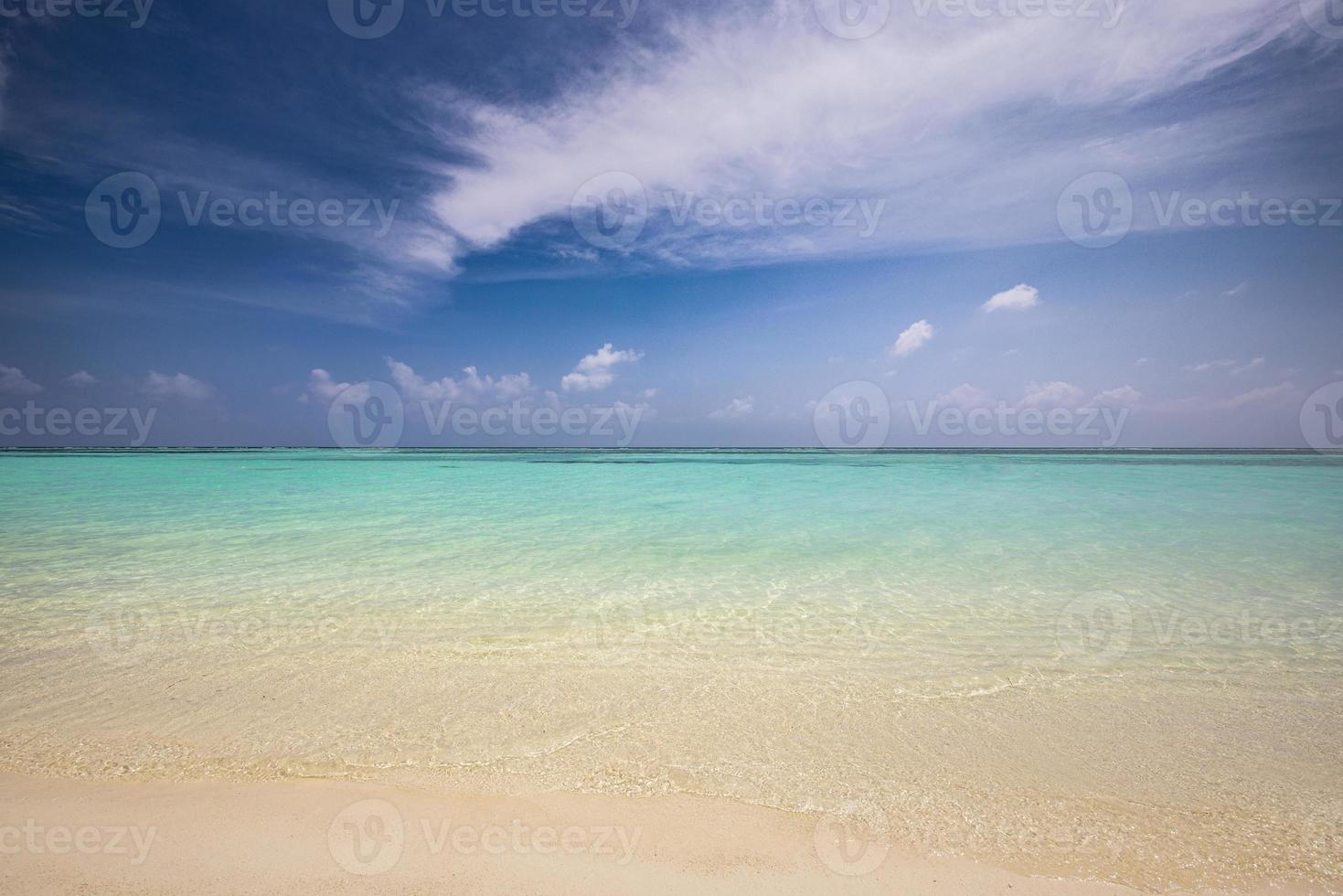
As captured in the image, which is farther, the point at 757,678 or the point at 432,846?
the point at 757,678

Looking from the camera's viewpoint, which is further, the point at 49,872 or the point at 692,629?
the point at 692,629

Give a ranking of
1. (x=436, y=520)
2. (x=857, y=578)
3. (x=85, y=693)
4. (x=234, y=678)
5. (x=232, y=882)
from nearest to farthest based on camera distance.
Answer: (x=232, y=882), (x=85, y=693), (x=234, y=678), (x=857, y=578), (x=436, y=520)

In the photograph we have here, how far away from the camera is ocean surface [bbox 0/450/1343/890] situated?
9.22 ft

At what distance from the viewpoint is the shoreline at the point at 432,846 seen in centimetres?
224

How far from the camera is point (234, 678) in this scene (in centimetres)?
418

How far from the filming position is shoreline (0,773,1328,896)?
88.4 inches

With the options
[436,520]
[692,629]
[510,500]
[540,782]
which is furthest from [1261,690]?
[510,500]

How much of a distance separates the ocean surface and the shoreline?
0.16m

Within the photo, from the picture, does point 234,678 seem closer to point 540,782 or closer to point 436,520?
point 540,782

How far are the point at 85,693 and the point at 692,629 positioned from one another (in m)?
4.74

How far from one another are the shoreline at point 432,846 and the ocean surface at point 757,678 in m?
0.16

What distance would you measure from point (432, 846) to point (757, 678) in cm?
254

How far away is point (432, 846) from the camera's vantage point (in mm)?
2434

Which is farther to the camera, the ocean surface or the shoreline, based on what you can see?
the ocean surface
